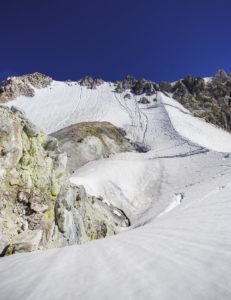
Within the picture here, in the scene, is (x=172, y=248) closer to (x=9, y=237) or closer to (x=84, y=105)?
(x=9, y=237)

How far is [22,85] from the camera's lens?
75438mm

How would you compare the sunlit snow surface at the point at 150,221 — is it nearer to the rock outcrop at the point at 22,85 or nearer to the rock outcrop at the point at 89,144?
the rock outcrop at the point at 89,144

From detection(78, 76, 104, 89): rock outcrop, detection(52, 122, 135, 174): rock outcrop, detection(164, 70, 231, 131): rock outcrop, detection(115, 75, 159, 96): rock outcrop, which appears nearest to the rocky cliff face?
detection(52, 122, 135, 174): rock outcrop

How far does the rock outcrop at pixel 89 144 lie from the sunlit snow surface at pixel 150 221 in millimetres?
2210

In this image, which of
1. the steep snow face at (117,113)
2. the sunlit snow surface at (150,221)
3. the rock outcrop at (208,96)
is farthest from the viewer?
the rock outcrop at (208,96)

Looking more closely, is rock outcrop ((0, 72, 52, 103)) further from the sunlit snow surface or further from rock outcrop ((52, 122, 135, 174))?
rock outcrop ((52, 122, 135, 174))

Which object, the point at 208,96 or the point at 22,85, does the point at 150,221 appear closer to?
the point at 208,96

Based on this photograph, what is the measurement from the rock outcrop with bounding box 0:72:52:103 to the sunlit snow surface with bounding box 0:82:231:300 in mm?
→ 11934

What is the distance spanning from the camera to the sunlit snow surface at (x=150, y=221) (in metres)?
3.81

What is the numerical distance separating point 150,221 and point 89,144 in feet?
59.7

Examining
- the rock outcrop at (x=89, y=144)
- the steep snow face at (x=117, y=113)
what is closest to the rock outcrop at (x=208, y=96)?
the steep snow face at (x=117, y=113)

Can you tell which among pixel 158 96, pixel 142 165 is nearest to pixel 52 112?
pixel 158 96

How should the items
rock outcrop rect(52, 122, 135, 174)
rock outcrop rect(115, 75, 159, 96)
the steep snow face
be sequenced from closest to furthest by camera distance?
rock outcrop rect(52, 122, 135, 174), the steep snow face, rock outcrop rect(115, 75, 159, 96)

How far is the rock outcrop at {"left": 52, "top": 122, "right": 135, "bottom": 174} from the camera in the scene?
31139 mm
